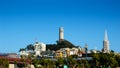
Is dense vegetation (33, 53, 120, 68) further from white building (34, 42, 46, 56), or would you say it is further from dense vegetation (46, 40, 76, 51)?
white building (34, 42, 46, 56)

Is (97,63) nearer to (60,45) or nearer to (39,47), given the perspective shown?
(60,45)

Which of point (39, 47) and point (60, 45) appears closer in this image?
point (60, 45)

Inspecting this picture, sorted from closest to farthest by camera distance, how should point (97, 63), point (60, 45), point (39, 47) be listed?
point (97, 63) → point (60, 45) → point (39, 47)

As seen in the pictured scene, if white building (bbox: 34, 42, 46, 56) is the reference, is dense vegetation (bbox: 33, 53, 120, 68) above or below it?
below

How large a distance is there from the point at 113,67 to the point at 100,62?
3904 mm

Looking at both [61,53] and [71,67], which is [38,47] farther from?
[71,67]

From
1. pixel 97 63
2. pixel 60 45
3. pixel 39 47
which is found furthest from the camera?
pixel 39 47

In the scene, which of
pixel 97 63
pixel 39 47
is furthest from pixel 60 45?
pixel 97 63

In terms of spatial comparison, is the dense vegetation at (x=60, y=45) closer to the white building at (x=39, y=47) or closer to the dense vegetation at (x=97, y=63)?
the white building at (x=39, y=47)

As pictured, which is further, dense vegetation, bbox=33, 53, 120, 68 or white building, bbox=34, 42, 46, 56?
white building, bbox=34, 42, 46, 56

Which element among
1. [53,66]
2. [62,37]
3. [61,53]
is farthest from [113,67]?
[62,37]

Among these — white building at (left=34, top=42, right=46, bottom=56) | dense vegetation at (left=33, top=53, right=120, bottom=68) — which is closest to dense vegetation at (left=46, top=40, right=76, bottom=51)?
white building at (left=34, top=42, right=46, bottom=56)

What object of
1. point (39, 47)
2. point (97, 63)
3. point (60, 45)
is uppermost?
point (60, 45)

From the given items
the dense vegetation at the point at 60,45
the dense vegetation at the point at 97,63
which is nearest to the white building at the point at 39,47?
the dense vegetation at the point at 60,45
